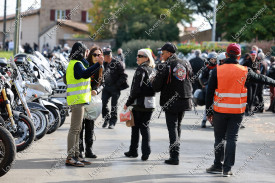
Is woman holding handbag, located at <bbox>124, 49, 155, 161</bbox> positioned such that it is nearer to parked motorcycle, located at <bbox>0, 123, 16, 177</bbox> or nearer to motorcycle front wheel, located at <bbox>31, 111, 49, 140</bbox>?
motorcycle front wheel, located at <bbox>31, 111, 49, 140</bbox>

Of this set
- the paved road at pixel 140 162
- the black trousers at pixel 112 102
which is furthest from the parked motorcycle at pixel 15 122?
the black trousers at pixel 112 102

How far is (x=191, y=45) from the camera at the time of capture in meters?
51.6

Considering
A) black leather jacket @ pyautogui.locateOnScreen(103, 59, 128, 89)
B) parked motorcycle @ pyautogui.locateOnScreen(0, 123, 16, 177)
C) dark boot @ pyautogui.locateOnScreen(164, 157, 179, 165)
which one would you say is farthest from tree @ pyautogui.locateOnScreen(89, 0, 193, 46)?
parked motorcycle @ pyautogui.locateOnScreen(0, 123, 16, 177)

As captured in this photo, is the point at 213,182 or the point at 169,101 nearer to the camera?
the point at 213,182

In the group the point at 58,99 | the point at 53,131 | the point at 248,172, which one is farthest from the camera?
the point at 58,99

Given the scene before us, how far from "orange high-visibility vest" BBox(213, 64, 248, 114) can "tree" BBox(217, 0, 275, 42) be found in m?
43.7

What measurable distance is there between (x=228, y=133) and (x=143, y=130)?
1.64 metres

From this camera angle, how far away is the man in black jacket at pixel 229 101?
24.9 ft

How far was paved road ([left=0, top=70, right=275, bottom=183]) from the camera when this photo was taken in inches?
293

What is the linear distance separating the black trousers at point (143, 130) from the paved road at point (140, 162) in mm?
210

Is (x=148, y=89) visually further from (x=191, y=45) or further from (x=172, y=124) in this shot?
(x=191, y=45)

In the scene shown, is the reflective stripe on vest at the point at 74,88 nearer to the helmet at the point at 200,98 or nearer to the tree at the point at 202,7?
the helmet at the point at 200,98

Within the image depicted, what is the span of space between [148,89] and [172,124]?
73cm

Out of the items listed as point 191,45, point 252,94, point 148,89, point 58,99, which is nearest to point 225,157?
point 148,89
